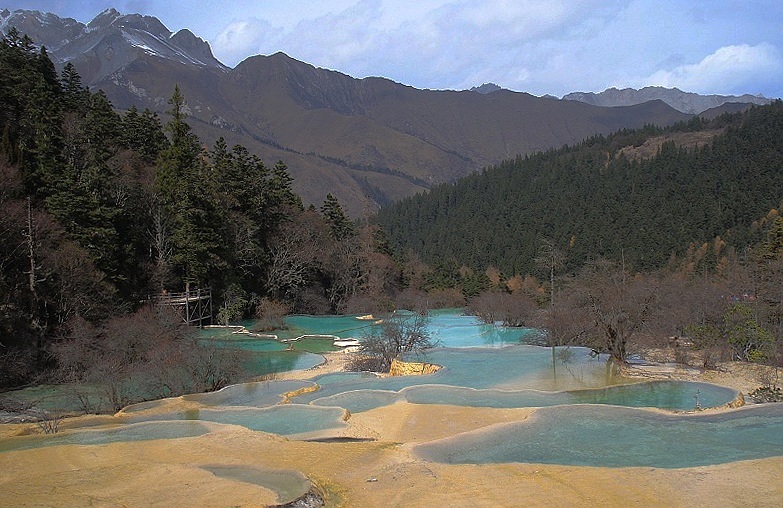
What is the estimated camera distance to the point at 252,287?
49188 mm

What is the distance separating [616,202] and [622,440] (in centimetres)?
8444

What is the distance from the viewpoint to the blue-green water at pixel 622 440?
41.9ft

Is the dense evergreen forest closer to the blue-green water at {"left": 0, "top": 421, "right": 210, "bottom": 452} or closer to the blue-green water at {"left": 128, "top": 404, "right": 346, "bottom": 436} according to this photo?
the blue-green water at {"left": 128, "top": 404, "right": 346, "bottom": 436}

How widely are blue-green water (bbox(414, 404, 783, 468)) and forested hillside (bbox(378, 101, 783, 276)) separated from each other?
165 ft

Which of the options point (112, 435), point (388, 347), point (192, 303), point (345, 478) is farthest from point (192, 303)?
point (345, 478)

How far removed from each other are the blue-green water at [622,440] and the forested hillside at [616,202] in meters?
50.4

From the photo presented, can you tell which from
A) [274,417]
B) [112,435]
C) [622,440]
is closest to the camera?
[622,440]

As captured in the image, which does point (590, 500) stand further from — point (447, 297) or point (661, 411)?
point (447, 297)

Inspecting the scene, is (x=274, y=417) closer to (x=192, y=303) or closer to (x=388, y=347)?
(x=388, y=347)

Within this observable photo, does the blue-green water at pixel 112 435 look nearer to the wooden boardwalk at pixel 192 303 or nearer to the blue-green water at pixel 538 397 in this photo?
the blue-green water at pixel 538 397

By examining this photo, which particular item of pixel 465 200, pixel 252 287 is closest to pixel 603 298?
pixel 252 287

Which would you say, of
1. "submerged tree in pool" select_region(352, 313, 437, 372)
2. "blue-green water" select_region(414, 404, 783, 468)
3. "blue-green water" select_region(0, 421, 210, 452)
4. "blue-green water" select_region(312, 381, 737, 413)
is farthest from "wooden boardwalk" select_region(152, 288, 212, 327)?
"blue-green water" select_region(414, 404, 783, 468)

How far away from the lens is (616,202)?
3656 inches

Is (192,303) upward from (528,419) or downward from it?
upward
